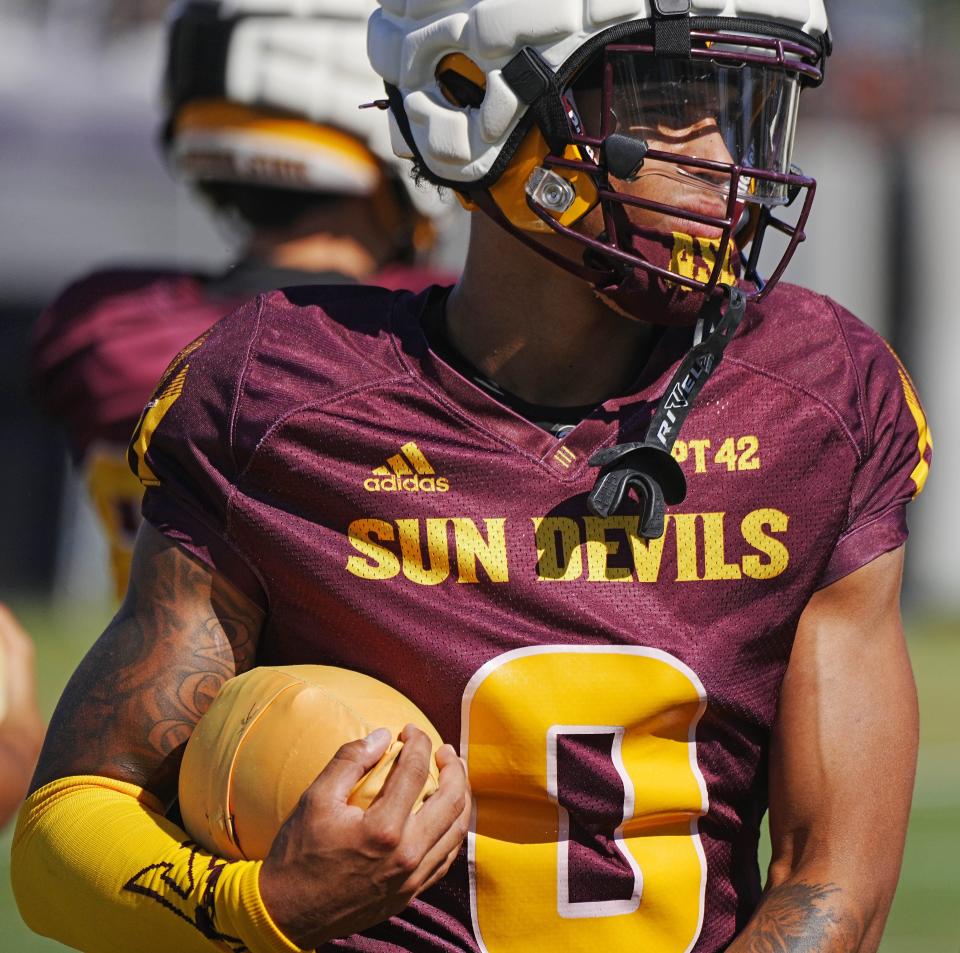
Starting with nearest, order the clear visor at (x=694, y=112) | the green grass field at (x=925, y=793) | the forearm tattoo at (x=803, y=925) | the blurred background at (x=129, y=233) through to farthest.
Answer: the forearm tattoo at (x=803, y=925) → the clear visor at (x=694, y=112) → the green grass field at (x=925, y=793) → the blurred background at (x=129, y=233)

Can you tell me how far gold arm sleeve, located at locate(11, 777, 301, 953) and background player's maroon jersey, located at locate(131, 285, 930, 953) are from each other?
0.30 meters

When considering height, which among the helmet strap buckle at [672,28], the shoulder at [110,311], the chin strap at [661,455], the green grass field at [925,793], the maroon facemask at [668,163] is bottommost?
the green grass field at [925,793]

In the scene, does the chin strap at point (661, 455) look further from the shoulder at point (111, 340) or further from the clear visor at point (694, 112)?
the shoulder at point (111, 340)

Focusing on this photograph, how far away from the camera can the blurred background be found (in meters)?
A: 10.7

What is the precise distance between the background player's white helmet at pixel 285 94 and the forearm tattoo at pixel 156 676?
2.15 metres

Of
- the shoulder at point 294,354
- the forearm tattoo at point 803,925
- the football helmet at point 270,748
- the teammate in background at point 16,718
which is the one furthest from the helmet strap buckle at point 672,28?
the teammate in background at point 16,718

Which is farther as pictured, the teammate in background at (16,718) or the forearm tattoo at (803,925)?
the teammate in background at (16,718)

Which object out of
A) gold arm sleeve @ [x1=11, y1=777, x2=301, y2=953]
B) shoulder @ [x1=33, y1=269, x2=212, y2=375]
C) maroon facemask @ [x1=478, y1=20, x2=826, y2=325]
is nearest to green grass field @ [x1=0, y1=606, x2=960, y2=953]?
gold arm sleeve @ [x1=11, y1=777, x2=301, y2=953]

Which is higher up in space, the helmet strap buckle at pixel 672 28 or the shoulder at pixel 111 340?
the helmet strap buckle at pixel 672 28

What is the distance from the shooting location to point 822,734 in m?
2.45

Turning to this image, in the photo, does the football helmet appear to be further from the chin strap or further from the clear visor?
the clear visor

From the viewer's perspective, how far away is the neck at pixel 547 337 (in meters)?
2.60

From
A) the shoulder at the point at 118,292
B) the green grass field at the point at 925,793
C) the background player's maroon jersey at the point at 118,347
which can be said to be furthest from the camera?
the green grass field at the point at 925,793

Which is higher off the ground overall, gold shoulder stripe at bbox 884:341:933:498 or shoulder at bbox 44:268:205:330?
gold shoulder stripe at bbox 884:341:933:498
